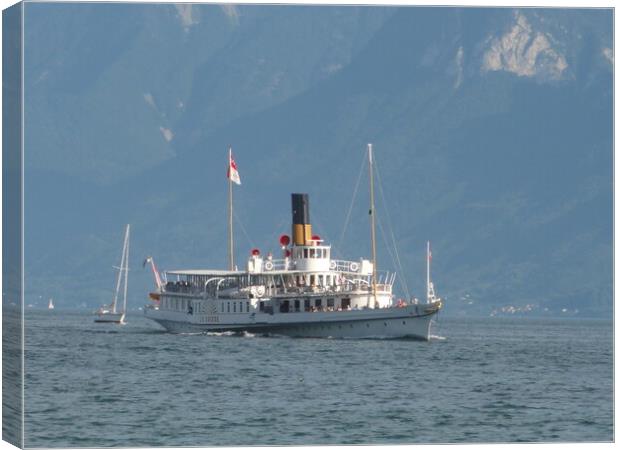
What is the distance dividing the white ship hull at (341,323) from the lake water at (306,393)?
224 cm

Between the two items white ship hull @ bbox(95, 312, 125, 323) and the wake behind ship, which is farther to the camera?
white ship hull @ bbox(95, 312, 125, 323)

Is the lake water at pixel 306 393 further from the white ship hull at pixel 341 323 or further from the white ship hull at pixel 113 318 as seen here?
the white ship hull at pixel 113 318

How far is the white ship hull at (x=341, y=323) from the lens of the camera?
4528 inches

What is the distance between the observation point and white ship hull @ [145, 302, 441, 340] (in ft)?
377

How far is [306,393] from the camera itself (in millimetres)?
71750

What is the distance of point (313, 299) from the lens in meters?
121

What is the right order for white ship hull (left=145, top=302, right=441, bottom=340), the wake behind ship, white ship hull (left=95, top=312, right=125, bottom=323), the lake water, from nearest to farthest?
the lake water → white ship hull (left=145, top=302, right=441, bottom=340) → the wake behind ship → white ship hull (left=95, top=312, right=125, bottom=323)

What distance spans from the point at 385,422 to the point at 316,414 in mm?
3597

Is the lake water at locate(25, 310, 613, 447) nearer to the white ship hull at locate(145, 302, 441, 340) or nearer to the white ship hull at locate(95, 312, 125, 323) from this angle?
the white ship hull at locate(145, 302, 441, 340)

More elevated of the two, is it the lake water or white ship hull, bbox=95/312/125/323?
white ship hull, bbox=95/312/125/323

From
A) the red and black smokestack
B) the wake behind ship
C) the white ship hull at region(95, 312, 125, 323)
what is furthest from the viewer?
the white ship hull at region(95, 312, 125, 323)

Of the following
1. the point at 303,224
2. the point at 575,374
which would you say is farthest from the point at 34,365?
the point at 303,224

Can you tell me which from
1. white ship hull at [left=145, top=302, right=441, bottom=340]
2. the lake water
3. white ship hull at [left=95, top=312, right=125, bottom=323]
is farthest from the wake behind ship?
white ship hull at [left=95, top=312, right=125, bottom=323]

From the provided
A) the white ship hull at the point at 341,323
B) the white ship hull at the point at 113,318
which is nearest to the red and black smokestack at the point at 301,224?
the white ship hull at the point at 341,323
